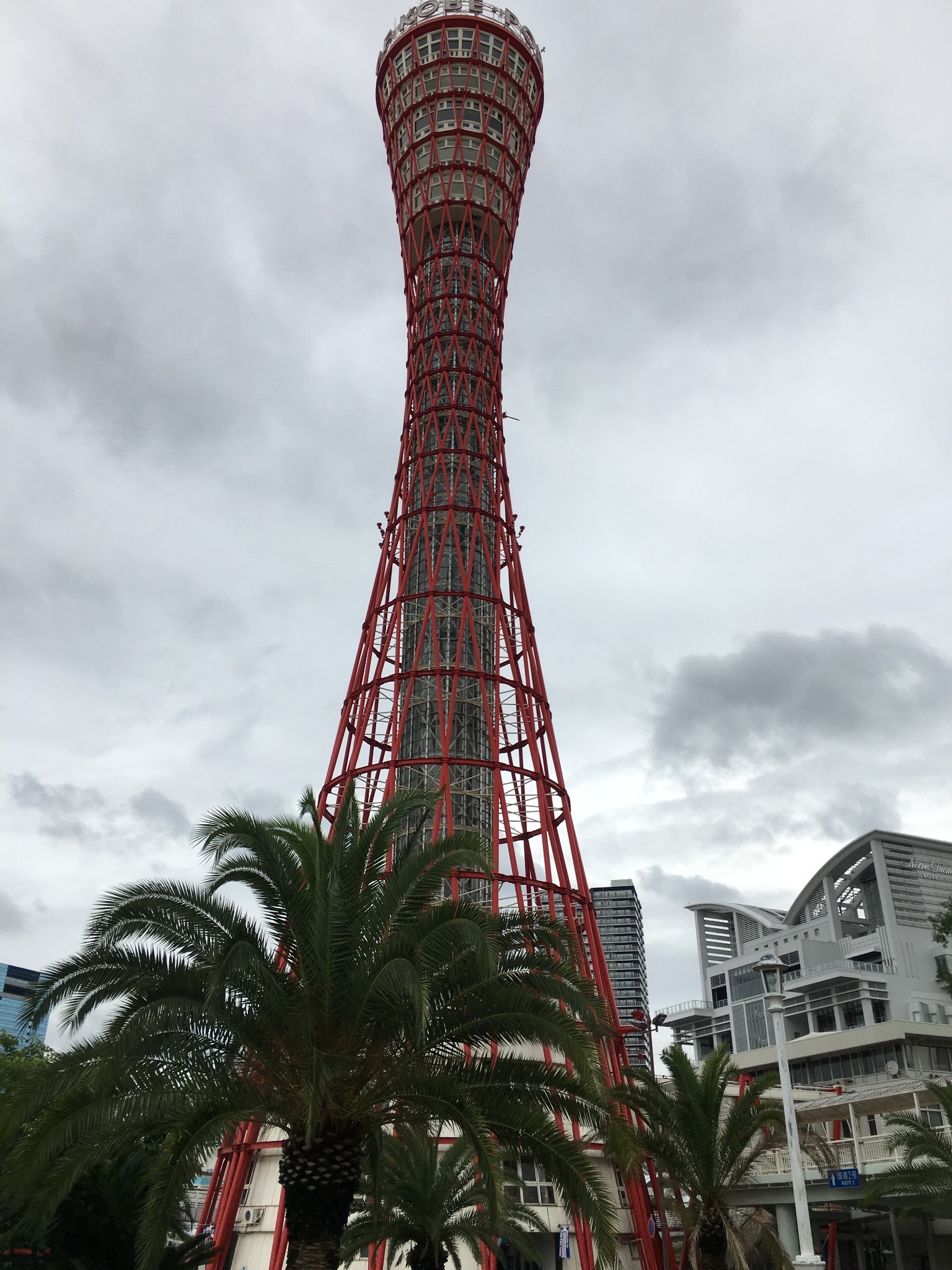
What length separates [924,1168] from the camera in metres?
22.8

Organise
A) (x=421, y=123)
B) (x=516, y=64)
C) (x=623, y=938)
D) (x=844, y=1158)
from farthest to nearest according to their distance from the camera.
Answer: (x=623, y=938) < (x=516, y=64) < (x=421, y=123) < (x=844, y=1158)

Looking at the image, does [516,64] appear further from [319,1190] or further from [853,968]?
[853,968]

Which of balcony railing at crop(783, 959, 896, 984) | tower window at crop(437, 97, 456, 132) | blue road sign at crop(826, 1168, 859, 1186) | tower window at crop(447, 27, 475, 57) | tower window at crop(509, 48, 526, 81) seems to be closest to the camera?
blue road sign at crop(826, 1168, 859, 1186)

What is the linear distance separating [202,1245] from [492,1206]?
9168mm

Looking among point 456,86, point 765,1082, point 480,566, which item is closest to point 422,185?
point 456,86

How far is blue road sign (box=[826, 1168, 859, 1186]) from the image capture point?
26.8m

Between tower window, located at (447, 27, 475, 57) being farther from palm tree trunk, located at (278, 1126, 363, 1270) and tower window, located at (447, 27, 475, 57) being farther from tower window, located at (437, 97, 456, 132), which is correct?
palm tree trunk, located at (278, 1126, 363, 1270)

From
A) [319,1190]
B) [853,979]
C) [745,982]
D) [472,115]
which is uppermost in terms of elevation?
[472,115]

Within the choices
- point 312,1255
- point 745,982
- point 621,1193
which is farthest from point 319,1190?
point 745,982

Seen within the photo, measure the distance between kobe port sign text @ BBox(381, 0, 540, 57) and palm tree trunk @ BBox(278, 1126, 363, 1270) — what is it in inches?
1491

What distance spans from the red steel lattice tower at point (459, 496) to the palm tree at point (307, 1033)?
34.0ft

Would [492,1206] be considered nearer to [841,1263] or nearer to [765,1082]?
[765,1082]

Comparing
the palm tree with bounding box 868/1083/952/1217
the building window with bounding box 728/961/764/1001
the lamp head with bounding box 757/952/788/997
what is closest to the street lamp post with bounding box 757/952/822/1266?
the lamp head with bounding box 757/952/788/997

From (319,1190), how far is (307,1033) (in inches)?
79.6
